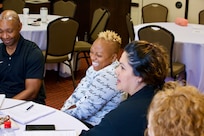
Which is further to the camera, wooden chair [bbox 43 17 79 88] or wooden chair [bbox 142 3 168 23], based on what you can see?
wooden chair [bbox 142 3 168 23]

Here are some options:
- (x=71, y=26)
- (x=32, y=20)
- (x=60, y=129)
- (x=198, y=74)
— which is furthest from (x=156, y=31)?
(x=60, y=129)

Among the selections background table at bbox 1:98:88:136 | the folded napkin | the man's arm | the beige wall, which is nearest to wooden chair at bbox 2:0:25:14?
the beige wall

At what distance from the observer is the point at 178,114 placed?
3.94 ft

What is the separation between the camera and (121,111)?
69.5 inches

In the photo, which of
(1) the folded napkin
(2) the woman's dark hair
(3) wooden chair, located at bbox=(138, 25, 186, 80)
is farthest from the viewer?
(1) the folded napkin

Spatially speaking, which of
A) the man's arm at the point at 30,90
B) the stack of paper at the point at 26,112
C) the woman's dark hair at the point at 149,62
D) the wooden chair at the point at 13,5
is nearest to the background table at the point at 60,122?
the stack of paper at the point at 26,112

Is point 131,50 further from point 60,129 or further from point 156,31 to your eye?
point 156,31

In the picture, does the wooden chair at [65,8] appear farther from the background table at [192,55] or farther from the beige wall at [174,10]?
the background table at [192,55]

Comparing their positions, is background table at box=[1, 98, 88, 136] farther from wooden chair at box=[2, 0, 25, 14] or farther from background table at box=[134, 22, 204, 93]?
wooden chair at box=[2, 0, 25, 14]

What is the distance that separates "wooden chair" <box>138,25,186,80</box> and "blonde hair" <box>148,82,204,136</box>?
281 centimetres

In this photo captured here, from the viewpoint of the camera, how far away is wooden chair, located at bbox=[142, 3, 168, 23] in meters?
6.48

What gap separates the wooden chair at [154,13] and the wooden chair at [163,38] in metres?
2.18

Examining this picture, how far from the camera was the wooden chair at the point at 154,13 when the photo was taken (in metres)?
6.48

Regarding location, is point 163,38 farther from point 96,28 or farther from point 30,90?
point 30,90
